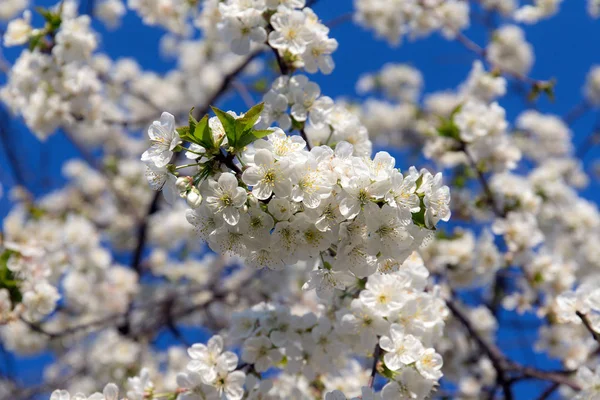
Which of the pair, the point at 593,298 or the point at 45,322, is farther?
the point at 45,322

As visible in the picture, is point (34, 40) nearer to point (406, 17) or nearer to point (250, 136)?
point (250, 136)

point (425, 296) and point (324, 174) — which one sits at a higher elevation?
point (324, 174)

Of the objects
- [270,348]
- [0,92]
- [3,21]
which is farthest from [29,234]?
[3,21]

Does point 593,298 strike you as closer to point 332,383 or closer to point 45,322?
point 332,383

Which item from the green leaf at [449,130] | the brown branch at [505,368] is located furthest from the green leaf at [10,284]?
the green leaf at [449,130]

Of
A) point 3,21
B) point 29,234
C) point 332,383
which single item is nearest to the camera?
point 332,383

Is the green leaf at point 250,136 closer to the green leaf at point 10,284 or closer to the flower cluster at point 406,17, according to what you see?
the green leaf at point 10,284

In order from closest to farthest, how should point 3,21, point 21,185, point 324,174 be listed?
point 324,174
point 21,185
point 3,21

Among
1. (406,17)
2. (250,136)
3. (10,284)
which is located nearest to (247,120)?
(250,136)
